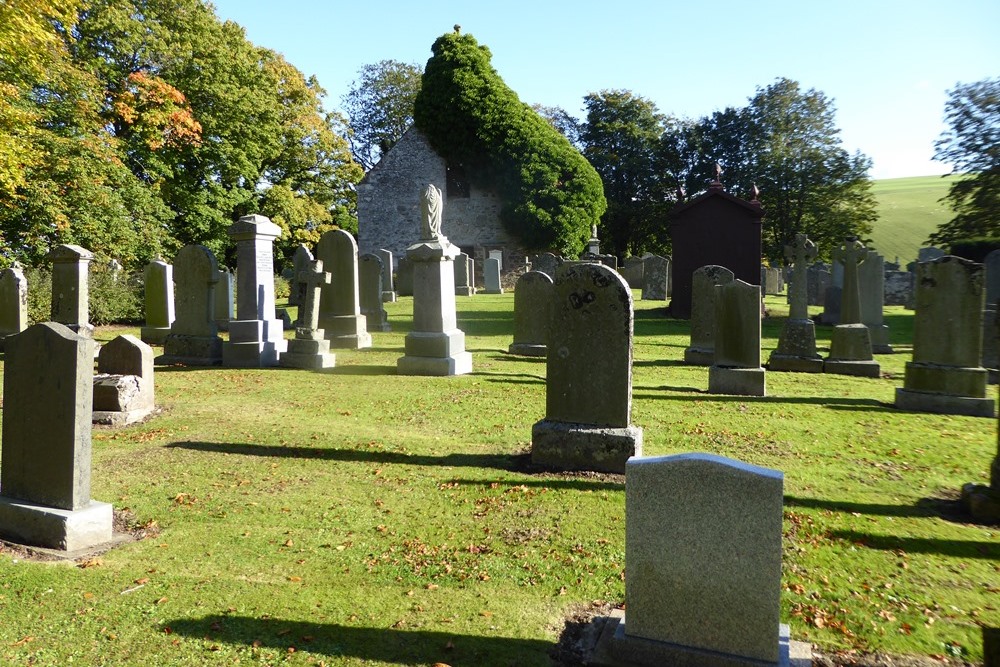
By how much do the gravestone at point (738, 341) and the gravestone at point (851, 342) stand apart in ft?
10.0

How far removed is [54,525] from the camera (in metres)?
4.52

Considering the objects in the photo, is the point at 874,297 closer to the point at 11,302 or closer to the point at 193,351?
the point at 193,351

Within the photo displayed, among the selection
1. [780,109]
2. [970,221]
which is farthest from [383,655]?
[780,109]

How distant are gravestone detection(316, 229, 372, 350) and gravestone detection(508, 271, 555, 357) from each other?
358 cm

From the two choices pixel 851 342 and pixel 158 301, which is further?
pixel 158 301

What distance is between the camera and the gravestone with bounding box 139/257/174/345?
15648mm

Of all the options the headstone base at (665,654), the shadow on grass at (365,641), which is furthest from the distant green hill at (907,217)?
the shadow on grass at (365,641)

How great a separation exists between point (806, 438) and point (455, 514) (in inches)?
181

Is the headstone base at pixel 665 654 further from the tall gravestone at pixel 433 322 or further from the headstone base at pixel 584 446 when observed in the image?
the tall gravestone at pixel 433 322

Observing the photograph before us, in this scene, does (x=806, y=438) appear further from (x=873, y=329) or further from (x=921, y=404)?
(x=873, y=329)

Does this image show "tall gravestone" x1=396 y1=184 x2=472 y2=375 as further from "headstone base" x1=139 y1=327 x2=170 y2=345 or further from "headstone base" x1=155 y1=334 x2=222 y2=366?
"headstone base" x1=139 y1=327 x2=170 y2=345

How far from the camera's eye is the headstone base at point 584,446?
627cm

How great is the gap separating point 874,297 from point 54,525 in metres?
16.1

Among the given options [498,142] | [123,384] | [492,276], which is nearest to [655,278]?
[492,276]
